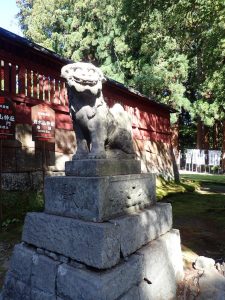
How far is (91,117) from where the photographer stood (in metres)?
3.45

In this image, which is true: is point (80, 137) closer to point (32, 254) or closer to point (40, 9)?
point (32, 254)

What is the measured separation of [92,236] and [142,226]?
87cm

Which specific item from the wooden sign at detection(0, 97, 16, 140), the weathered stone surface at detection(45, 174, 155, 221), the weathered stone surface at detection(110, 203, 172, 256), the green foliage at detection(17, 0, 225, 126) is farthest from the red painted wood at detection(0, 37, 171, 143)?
the green foliage at detection(17, 0, 225, 126)

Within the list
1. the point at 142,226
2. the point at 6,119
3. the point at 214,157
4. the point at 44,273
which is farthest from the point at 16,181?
the point at 214,157

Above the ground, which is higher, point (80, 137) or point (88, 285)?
point (80, 137)

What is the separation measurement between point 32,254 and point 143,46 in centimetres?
1452

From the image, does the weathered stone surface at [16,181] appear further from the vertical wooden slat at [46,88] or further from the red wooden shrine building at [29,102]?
the vertical wooden slat at [46,88]

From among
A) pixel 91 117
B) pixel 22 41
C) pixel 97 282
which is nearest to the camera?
pixel 97 282

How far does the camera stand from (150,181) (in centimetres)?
418

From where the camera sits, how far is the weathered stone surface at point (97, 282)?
8.96 feet

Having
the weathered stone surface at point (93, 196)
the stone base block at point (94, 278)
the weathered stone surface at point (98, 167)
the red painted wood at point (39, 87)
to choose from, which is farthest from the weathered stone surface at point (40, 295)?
the red painted wood at point (39, 87)

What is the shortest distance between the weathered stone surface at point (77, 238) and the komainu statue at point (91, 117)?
79cm

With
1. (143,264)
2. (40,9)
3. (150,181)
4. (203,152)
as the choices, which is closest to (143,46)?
(40,9)

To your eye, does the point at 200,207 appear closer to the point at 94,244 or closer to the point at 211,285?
the point at 211,285
